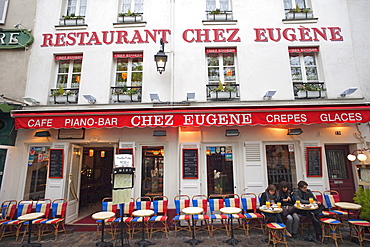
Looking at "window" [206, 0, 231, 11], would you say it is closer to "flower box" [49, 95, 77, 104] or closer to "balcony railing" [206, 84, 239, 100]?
"balcony railing" [206, 84, 239, 100]

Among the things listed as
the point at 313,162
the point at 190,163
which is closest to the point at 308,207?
the point at 313,162

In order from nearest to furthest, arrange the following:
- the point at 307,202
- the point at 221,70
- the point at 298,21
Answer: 1. the point at 307,202
2. the point at 221,70
3. the point at 298,21

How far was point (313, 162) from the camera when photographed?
640cm

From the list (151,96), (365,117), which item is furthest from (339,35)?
(151,96)

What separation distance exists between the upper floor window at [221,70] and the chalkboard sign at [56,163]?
5239 millimetres

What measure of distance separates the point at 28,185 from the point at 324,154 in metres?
9.58

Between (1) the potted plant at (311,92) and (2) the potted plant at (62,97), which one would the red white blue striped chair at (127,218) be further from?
(1) the potted plant at (311,92)

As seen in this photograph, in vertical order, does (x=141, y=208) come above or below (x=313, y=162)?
below

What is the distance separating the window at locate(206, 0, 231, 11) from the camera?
7.68 m

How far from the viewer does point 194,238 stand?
5090 millimetres

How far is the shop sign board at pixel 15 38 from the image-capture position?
7.25 m

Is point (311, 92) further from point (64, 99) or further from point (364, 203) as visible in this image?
point (64, 99)

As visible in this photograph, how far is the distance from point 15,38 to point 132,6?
14.2 ft

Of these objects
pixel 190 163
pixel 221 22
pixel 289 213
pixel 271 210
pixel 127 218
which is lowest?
pixel 127 218
